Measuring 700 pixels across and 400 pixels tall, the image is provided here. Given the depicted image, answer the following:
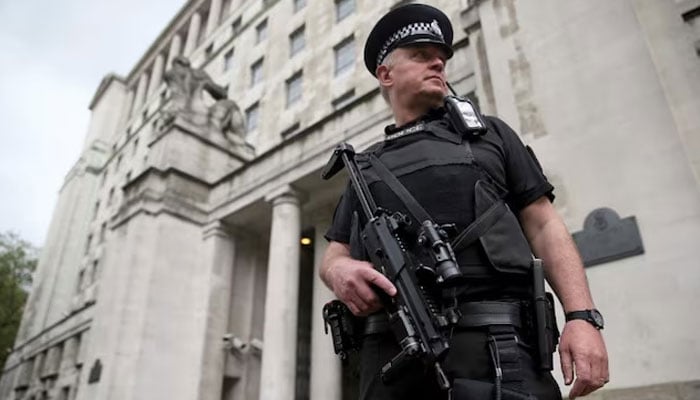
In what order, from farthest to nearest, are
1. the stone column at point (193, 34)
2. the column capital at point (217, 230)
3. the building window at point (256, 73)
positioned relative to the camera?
the stone column at point (193, 34)
the building window at point (256, 73)
the column capital at point (217, 230)

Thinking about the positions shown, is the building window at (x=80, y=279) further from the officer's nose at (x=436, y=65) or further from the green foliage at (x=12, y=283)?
the officer's nose at (x=436, y=65)

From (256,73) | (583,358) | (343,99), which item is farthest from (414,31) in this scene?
(256,73)

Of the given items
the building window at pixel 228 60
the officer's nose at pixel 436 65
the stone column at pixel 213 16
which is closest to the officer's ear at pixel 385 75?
the officer's nose at pixel 436 65

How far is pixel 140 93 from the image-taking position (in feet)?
139

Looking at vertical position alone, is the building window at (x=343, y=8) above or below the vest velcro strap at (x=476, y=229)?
above

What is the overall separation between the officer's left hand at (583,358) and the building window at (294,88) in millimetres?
21193

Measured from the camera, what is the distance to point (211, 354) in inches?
553

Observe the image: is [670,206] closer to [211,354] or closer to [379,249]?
[379,249]

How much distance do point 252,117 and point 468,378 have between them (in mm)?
24016

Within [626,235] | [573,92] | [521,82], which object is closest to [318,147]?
[521,82]

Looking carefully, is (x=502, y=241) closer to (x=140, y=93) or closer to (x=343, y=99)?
(x=343, y=99)

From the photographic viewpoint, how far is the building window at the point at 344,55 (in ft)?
66.9

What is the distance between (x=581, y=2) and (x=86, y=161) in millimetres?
44396

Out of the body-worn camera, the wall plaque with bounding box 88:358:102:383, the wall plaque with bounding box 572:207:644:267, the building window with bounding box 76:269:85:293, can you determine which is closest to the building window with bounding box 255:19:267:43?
the wall plaque with bounding box 88:358:102:383
